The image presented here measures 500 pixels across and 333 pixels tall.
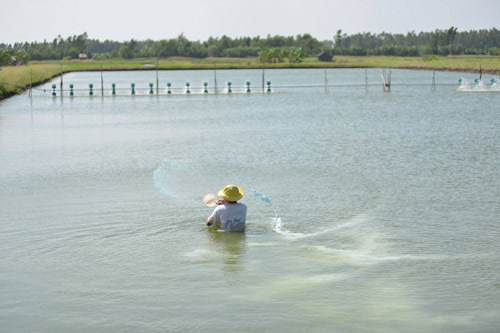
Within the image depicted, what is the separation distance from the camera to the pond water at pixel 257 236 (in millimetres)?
8805

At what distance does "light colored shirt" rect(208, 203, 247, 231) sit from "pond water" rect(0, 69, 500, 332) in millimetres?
284

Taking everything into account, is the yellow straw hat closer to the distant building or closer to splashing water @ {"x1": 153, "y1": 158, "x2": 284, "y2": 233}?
splashing water @ {"x1": 153, "y1": 158, "x2": 284, "y2": 233}

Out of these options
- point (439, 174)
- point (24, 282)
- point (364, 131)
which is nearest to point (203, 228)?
point (24, 282)

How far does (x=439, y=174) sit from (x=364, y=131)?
12.1m

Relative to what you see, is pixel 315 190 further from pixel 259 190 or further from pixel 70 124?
pixel 70 124

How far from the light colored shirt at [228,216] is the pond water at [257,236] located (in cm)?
28

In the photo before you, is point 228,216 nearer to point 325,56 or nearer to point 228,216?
point 228,216

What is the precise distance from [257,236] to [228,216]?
68 cm

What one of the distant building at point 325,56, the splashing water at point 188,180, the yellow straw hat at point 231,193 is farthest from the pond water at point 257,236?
the distant building at point 325,56

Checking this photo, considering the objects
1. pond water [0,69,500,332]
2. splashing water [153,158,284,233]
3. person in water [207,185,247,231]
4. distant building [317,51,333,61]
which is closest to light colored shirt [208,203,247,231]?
person in water [207,185,247,231]

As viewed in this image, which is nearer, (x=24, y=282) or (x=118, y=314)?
(x=118, y=314)

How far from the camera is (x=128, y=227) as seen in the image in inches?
516

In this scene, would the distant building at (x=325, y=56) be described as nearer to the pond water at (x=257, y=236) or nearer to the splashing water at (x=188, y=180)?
the pond water at (x=257, y=236)

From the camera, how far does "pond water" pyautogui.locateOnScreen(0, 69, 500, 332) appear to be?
880cm
